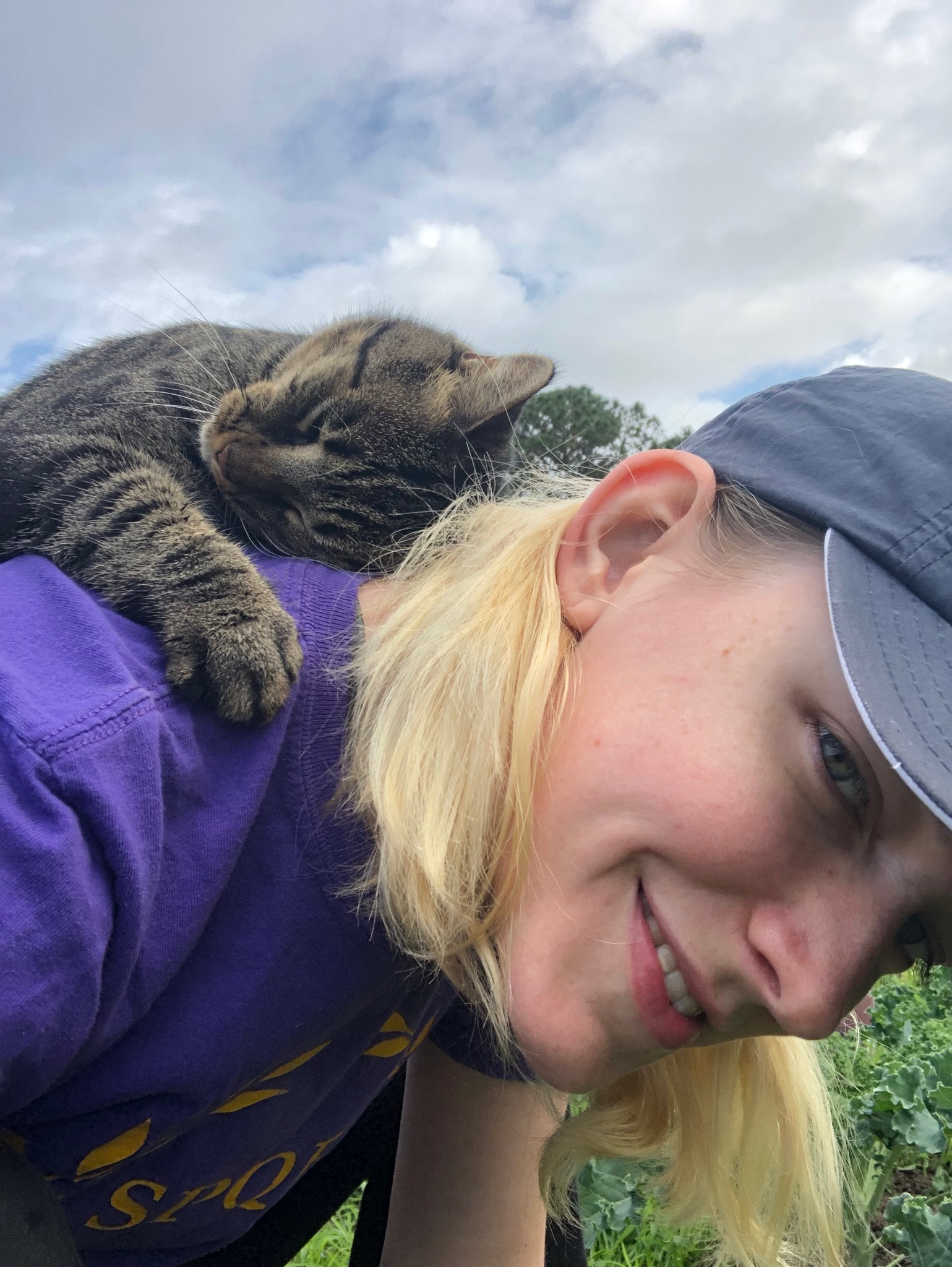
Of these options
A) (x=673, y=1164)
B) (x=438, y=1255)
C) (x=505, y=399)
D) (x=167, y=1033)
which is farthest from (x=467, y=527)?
(x=438, y=1255)

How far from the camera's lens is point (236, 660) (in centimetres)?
108

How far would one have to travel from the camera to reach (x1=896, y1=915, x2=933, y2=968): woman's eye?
107 cm

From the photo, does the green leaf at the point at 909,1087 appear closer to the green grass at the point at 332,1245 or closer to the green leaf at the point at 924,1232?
the green leaf at the point at 924,1232

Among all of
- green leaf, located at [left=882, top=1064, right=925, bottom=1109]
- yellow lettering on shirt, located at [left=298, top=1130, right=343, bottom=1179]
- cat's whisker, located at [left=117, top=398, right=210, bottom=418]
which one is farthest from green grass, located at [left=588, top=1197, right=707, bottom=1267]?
cat's whisker, located at [left=117, top=398, right=210, bottom=418]

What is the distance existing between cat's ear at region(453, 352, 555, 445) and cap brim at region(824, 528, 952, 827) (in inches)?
41.9

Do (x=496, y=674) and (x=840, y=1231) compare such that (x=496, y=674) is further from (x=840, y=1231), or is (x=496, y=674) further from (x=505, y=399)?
(x=840, y=1231)

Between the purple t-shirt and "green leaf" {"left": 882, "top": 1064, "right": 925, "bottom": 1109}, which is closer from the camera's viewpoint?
the purple t-shirt

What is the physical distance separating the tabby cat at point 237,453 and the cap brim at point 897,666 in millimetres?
716

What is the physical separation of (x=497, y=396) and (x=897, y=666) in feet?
4.02

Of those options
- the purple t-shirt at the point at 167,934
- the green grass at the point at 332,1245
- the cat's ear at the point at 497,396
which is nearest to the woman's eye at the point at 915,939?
the purple t-shirt at the point at 167,934

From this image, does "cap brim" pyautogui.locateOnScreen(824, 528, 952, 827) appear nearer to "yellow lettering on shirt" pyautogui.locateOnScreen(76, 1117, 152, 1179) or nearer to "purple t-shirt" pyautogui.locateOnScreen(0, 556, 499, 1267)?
"purple t-shirt" pyautogui.locateOnScreen(0, 556, 499, 1267)

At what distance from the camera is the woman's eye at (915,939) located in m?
1.07

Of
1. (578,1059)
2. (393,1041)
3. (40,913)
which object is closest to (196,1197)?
(393,1041)

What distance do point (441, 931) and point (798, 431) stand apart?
0.75 m
